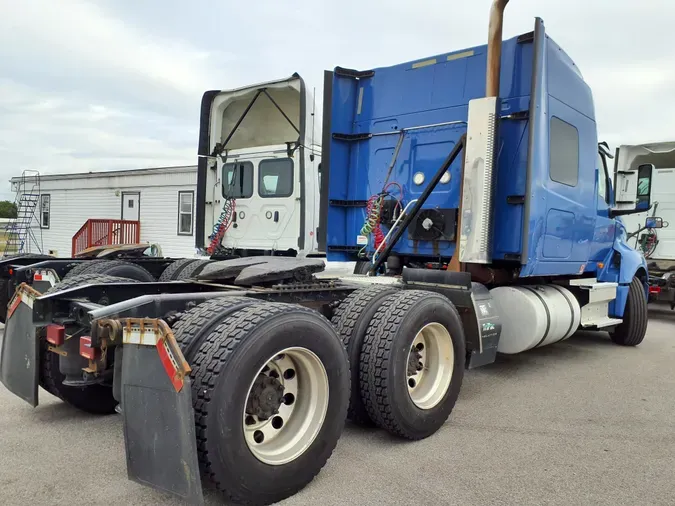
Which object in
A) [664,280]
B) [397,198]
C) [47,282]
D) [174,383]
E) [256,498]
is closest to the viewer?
[174,383]

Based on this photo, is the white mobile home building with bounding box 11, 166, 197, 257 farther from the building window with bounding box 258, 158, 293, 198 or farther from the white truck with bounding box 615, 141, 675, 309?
the white truck with bounding box 615, 141, 675, 309

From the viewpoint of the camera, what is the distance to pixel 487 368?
A: 6.31 meters

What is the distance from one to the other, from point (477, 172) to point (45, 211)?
24.2m

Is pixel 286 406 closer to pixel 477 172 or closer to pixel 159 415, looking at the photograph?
pixel 159 415

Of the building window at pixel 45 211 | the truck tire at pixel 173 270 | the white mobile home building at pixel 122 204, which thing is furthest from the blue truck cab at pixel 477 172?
the building window at pixel 45 211

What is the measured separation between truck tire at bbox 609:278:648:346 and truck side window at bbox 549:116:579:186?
280cm

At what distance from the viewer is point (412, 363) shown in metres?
3.99

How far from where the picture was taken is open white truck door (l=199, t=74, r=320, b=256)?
730cm

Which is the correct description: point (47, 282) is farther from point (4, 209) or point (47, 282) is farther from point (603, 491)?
point (4, 209)

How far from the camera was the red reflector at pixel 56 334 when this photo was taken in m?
3.06

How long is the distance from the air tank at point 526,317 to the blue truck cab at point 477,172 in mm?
224

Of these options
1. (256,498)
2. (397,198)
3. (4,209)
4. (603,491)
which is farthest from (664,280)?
→ (4,209)

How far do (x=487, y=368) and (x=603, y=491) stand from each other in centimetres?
309

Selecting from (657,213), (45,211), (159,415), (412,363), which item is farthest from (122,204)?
(159,415)
